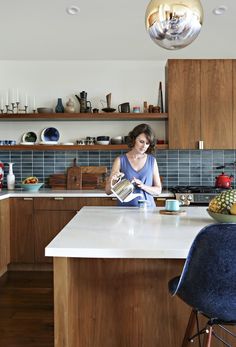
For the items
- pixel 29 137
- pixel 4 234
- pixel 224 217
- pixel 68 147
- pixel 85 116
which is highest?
pixel 85 116

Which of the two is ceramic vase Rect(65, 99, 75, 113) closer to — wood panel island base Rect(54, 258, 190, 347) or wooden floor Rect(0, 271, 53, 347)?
wooden floor Rect(0, 271, 53, 347)

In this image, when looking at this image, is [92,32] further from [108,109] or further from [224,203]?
[224,203]

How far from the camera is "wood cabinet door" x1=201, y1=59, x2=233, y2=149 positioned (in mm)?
4355

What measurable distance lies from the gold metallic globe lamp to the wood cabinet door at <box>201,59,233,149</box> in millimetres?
2492

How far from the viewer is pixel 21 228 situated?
165 inches

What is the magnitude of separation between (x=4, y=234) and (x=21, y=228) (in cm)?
22

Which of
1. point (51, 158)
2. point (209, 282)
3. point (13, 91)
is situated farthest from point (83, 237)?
point (13, 91)

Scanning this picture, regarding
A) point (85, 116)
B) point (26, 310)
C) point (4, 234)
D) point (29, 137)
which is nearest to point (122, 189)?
point (26, 310)

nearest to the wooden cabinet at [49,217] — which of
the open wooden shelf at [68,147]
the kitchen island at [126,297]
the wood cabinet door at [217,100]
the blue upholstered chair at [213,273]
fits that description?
the open wooden shelf at [68,147]

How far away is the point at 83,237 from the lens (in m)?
1.63

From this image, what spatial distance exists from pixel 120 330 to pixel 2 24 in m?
3.21

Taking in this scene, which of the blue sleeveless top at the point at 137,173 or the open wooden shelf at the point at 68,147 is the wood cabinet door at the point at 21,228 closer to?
the open wooden shelf at the point at 68,147

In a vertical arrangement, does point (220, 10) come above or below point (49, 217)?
above

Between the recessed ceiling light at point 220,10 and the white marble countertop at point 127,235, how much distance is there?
210 cm
